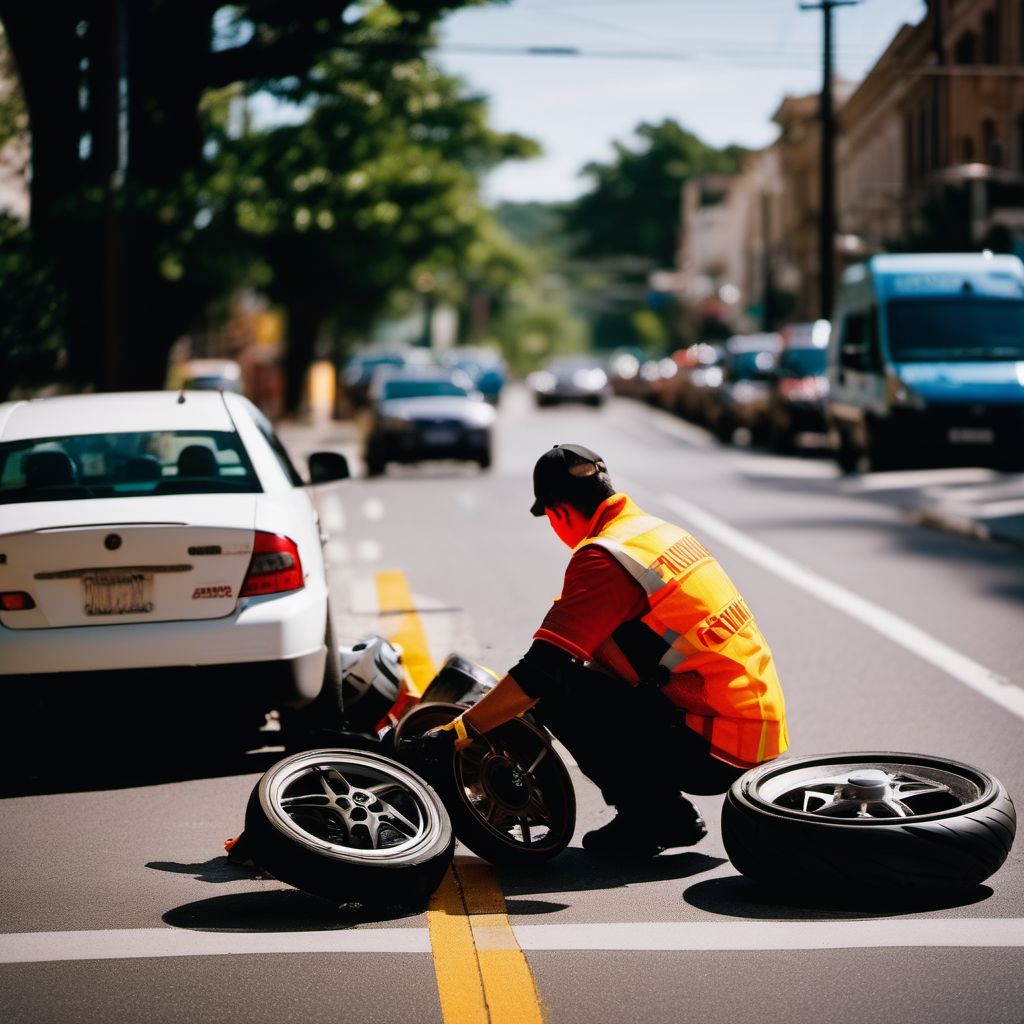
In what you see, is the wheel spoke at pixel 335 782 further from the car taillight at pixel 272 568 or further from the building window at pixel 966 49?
the building window at pixel 966 49

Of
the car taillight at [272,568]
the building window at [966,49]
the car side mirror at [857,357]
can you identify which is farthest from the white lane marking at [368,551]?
the building window at [966,49]

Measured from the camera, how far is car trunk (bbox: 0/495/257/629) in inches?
306

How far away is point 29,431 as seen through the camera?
878cm

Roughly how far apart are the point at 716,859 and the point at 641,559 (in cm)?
112

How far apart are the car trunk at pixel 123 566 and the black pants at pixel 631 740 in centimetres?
193

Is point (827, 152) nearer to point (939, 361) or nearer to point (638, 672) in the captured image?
point (939, 361)

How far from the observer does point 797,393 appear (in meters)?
31.3

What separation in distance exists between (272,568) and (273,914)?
242cm

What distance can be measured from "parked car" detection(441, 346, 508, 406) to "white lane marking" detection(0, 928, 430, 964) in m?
46.5

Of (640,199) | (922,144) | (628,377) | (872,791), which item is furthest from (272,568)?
(640,199)

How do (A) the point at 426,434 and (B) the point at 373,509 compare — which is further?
(A) the point at 426,434

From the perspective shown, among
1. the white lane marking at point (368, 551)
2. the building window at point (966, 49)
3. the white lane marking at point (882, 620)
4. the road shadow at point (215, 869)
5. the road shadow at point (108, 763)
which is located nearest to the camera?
the road shadow at point (215, 869)

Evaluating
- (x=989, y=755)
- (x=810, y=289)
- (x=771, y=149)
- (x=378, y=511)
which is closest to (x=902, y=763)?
(x=989, y=755)

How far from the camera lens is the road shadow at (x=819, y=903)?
5.79 metres
